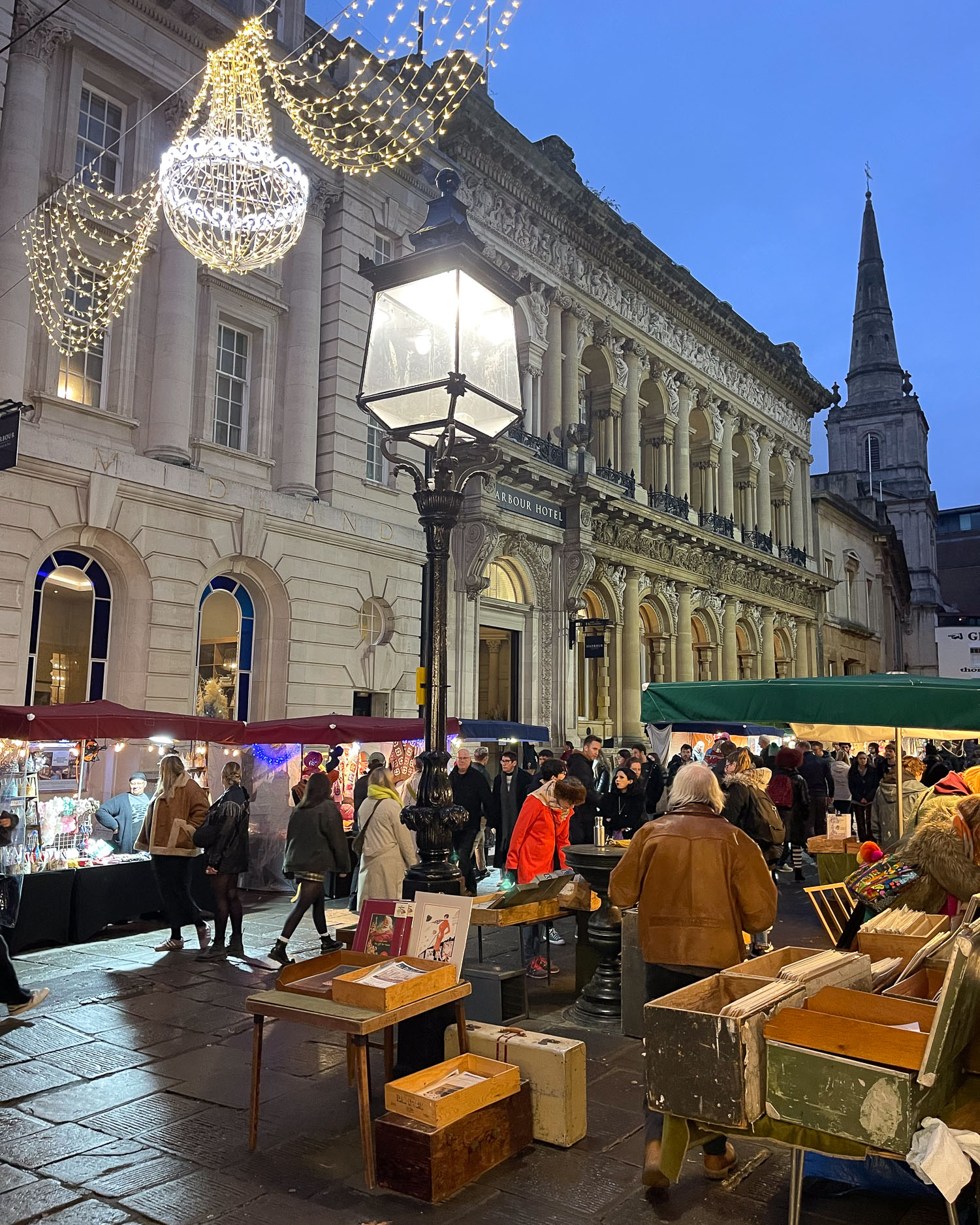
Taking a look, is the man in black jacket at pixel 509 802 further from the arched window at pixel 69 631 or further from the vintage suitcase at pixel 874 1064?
the vintage suitcase at pixel 874 1064

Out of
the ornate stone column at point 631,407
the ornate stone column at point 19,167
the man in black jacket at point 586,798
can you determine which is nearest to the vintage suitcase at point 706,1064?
the man in black jacket at point 586,798

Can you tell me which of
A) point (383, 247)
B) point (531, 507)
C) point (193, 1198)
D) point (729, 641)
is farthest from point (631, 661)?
point (193, 1198)

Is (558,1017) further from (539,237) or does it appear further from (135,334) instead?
(539,237)

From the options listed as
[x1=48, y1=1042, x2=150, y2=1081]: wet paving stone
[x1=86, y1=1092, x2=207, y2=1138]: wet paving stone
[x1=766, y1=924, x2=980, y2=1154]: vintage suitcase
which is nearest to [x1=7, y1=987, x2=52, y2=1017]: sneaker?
[x1=48, y1=1042, x2=150, y2=1081]: wet paving stone

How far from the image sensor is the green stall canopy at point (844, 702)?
6.98m

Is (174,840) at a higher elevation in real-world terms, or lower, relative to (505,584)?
lower

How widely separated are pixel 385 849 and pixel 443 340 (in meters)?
4.45

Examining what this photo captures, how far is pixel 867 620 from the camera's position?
50781 millimetres

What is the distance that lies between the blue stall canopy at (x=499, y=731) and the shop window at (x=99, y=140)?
34.2 feet

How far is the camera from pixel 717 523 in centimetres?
3164

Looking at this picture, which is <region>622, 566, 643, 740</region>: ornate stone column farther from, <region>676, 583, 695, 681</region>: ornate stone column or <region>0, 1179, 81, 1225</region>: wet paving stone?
A: <region>0, 1179, 81, 1225</region>: wet paving stone

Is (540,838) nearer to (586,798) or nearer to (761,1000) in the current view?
(586,798)

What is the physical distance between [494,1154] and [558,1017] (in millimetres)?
2536

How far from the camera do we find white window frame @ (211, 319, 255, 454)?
1623cm
